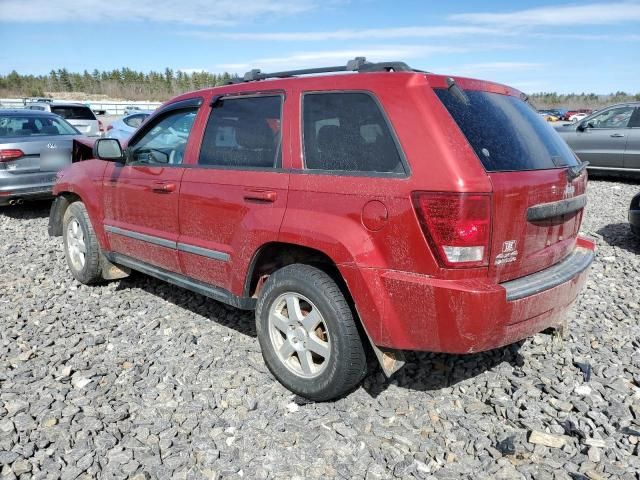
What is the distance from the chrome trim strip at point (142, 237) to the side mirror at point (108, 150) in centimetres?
62

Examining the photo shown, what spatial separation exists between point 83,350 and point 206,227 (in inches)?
53.0

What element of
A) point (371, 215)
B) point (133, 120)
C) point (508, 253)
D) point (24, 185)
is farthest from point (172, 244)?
point (133, 120)

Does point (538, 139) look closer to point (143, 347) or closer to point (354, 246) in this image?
point (354, 246)

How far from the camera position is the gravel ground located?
2619 mm

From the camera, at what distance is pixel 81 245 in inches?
203

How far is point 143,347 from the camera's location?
3.87 metres

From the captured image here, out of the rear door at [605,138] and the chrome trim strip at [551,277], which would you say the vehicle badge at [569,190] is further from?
the rear door at [605,138]

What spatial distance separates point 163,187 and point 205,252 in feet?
2.23

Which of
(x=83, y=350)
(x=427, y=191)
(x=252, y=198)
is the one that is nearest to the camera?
(x=427, y=191)

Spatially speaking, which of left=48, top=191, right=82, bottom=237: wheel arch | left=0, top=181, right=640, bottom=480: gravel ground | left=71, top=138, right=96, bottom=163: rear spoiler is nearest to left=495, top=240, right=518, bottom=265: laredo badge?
left=0, top=181, right=640, bottom=480: gravel ground

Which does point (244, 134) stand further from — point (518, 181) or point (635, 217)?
point (635, 217)

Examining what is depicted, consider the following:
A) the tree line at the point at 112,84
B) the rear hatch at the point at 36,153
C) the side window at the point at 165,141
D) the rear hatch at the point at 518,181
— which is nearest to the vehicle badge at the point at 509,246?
the rear hatch at the point at 518,181

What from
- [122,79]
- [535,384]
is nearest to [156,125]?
[535,384]

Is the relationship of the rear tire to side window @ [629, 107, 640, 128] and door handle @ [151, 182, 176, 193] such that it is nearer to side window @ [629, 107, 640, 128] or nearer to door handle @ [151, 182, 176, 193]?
door handle @ [151, 182, 176, 193]
